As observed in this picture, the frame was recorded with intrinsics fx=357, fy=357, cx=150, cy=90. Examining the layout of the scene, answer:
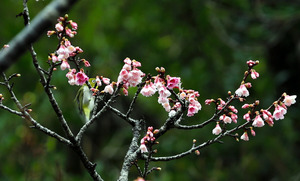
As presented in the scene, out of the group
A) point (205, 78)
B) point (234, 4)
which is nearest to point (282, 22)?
point (234, 4)

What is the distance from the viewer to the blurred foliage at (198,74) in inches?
168

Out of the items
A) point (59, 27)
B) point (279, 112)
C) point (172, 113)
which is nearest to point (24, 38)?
point (59, 27)

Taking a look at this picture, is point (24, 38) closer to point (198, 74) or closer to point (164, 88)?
point (164, 88)

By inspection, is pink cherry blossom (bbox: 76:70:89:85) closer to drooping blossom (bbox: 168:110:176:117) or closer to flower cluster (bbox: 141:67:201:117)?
flower cluster (bbox: 141:67:201:117)

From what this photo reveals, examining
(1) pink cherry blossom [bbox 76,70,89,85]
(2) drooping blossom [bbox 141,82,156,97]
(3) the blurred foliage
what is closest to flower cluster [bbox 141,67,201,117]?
(2) drooping blossom [bbox 141,82,156,97]

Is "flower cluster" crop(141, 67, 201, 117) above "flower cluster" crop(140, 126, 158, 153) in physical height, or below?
above

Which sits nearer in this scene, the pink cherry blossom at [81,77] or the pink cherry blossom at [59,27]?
the pink cherry blossom at [59,27]

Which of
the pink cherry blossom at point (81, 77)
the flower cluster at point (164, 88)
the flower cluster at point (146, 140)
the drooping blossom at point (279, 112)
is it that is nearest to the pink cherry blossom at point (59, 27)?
the pink cherry blossom at point (81, 77)

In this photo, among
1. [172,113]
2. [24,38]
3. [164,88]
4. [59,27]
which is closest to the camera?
[24,38]

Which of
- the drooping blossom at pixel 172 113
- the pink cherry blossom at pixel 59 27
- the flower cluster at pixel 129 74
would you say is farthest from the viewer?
the drooping blossom at pixel 172 113

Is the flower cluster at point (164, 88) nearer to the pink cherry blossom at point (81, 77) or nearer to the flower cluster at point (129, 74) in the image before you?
the flower cluster at point (129, 74)

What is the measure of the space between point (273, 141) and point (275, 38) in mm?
1301

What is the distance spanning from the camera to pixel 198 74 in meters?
4.48

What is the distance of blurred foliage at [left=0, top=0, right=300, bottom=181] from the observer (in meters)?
4.26
